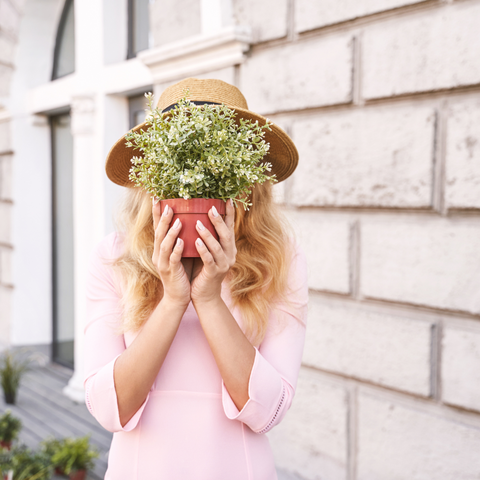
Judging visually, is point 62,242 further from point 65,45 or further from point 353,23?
point 353,23

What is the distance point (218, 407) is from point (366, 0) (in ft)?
7.17

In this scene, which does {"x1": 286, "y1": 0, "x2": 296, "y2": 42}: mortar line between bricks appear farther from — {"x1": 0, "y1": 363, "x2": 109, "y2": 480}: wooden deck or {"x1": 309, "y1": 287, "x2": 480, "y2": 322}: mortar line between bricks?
{"x1": 0, "y1": 363, "x2": 109, "y2": 480}: wooden deck

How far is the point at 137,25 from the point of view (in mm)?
4762

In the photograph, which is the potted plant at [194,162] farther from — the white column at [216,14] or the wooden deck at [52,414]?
the wooden deck at [52,414]

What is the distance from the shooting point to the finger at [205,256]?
1146 millimetres

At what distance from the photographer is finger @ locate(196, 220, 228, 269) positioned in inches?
44.8

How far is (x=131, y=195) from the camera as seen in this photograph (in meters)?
1.59

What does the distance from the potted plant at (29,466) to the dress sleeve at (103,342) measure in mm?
2190

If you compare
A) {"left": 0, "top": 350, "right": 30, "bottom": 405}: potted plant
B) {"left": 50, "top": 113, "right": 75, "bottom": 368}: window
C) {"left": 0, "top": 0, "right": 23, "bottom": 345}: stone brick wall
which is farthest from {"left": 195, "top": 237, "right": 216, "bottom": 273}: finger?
{"left": 0, "top": 0, "right": 23, "bottom": 345}: stone brick wall

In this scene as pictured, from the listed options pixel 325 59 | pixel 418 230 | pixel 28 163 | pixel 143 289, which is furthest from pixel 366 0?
pixel 28 163

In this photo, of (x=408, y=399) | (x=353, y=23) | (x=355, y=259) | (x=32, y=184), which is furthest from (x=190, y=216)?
(x=32, y=184)

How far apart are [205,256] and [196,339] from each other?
14.8 inches

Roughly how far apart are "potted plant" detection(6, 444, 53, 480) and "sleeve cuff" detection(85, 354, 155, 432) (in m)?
2.19

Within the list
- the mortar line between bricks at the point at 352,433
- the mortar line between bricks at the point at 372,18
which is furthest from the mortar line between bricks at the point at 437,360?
the mortar line between bricks at the point at 372,18
